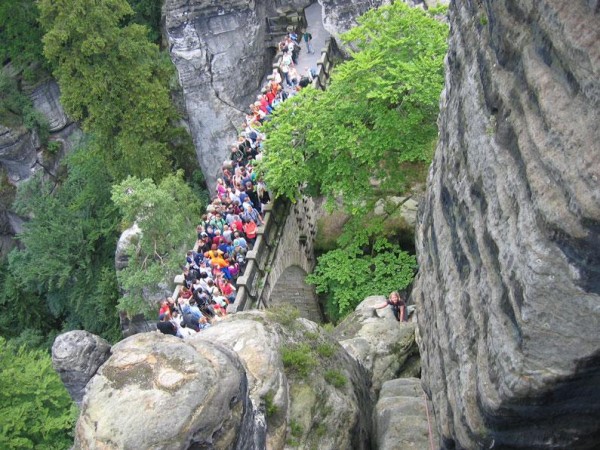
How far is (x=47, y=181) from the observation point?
3219 centimetres

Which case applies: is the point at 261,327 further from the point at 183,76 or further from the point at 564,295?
the point at 183,76

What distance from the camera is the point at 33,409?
63.3 feet

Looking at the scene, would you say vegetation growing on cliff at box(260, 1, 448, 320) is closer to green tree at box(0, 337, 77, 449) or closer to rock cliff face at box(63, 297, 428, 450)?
rock cliff face at box(63, 297, 428, 450)

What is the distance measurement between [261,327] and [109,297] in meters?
19.2

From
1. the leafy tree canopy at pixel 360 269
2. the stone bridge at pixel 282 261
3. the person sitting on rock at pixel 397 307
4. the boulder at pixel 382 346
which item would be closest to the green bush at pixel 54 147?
the stone bridge at pixel 282 261

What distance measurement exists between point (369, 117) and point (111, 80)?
12580 mm

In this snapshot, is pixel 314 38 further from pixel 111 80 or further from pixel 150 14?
pixel 150 14

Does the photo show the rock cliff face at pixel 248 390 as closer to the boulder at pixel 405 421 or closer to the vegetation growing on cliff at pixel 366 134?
the boulder at pixel 405 421

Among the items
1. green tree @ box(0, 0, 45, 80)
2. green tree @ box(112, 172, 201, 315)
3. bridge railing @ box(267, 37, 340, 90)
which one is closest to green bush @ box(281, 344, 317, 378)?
green tree @ box(112, 172, 201, 315)

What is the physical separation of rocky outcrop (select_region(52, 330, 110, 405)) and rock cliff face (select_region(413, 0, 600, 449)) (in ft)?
18.2

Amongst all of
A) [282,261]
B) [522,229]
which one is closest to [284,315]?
[522,229]

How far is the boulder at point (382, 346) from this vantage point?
14203 mm

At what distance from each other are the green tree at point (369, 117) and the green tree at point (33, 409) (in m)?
8.17

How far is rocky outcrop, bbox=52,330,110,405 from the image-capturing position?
36.9 ft
